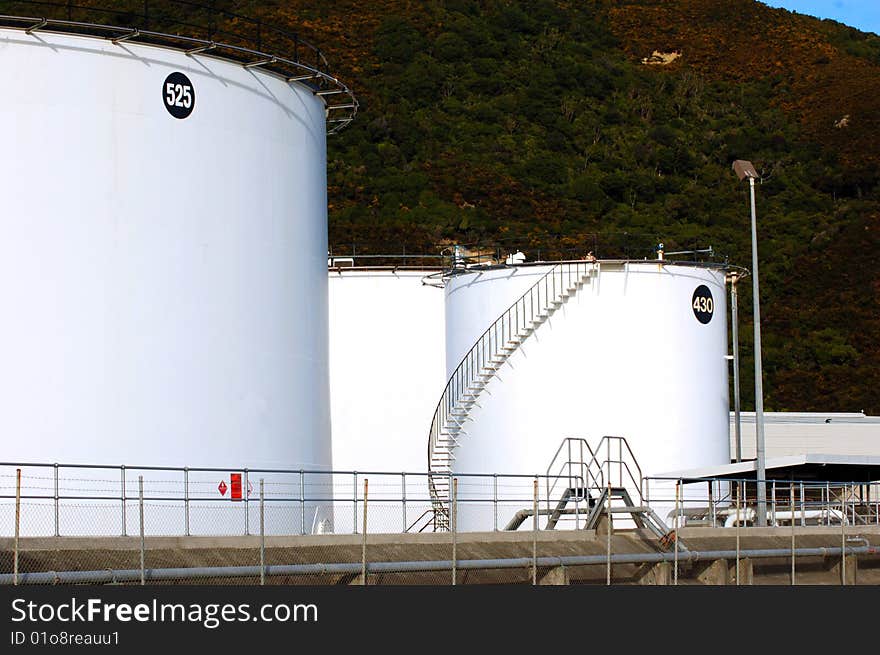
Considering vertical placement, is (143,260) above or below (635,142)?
below

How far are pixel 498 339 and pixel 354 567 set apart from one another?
18118 mm

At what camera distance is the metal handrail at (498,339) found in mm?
39938

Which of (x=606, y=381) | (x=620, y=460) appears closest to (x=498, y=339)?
(x=606, y=381)

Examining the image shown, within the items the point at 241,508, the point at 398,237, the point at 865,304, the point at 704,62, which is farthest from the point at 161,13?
the point at 241,508

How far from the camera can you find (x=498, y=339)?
133 ft

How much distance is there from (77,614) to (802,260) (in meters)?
79.1

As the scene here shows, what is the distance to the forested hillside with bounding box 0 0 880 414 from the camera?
86000 millimetres

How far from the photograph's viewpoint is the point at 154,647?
17.8 metres

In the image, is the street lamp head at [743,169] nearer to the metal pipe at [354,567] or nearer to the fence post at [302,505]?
the metal pipe at [354,567]

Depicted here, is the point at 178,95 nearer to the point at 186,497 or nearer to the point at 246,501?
the point at 186,497

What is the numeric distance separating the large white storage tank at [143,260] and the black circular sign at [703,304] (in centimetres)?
1163

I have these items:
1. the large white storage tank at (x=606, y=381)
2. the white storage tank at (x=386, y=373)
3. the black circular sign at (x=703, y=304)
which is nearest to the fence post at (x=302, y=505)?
the large white storage tank at (x=606, y=381)

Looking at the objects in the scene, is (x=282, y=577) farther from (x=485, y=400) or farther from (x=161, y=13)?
(x=161, y=13)

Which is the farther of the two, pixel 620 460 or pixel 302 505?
pixel 620 460
